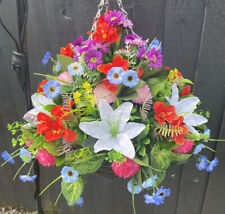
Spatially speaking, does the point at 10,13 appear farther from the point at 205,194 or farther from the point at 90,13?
the point at 205,194

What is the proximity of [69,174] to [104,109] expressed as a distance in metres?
0.19

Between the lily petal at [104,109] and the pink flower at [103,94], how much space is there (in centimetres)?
3

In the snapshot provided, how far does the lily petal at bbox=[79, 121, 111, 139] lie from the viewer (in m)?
0.52

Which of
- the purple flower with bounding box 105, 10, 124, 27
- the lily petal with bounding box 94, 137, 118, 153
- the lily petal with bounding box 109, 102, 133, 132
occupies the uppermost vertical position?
the purple flower with bounding box 105, 10, 124, 27

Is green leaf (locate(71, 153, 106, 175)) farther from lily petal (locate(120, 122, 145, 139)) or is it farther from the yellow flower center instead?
the yellow flower center

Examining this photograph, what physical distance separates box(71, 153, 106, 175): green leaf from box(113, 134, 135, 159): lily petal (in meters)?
0.06

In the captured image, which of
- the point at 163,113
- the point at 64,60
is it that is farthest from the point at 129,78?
the point at 64,60

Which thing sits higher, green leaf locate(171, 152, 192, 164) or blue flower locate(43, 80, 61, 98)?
blue flower locate(43, 80, 61, 98)

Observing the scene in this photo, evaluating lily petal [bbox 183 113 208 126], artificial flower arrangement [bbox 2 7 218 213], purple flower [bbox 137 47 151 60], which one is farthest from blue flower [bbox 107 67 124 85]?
lily petal [bbox 183 113 208 126]

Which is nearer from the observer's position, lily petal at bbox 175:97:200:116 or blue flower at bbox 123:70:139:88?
blue flower at bbox 123:70:139:88

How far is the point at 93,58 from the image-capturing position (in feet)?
1.81

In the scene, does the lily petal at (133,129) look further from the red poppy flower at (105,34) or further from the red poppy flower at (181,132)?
the red poppy flower at (105,34)

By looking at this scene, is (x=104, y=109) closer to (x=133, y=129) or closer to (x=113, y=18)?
(x=133, y=129)

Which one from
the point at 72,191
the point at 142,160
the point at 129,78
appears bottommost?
the point at 72,191
